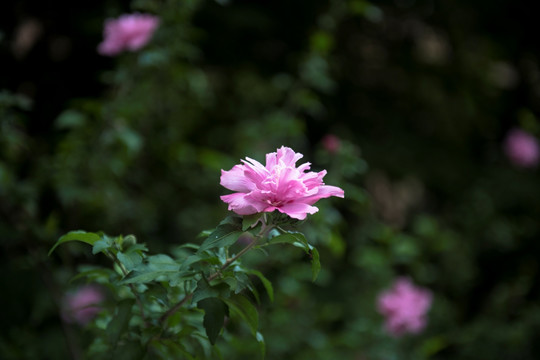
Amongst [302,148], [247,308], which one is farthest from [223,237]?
[302,148]

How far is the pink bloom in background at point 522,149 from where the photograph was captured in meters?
3.83

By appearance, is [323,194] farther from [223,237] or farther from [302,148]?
[302,148]

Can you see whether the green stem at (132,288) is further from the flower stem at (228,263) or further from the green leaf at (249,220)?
the green leaf at (249,220)

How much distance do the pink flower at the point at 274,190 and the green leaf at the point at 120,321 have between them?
0.30 m

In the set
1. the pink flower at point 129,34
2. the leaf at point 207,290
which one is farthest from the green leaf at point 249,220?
the pink flower at point 129,34

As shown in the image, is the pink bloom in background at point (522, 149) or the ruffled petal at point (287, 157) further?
the pink bloom in background at point (522, 149)

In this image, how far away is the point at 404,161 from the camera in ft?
11.2

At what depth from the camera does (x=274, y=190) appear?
88 cm

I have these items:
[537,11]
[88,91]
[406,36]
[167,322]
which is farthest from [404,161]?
[167,322]

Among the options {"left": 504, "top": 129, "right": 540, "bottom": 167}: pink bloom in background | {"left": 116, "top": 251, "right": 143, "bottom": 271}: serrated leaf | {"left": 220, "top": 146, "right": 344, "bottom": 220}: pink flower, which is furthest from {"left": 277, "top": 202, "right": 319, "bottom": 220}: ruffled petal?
{"left": 504, "top": 129, "right": 540, "bottom": 167}: pink bloom in background

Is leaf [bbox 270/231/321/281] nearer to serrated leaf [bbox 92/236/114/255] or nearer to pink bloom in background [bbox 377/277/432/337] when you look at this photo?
serrated leaf [bbox 92/236/114/255]

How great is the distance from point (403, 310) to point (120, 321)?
1725mm

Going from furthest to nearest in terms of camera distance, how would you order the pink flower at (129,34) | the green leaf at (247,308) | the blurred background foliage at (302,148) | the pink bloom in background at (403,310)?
the pink bloom in background at (403,310)
the blurred background foliage at (302,148)
the pink flower at (129,34)
the green leaf at (247,308)

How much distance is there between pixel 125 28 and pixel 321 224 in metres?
0.93
